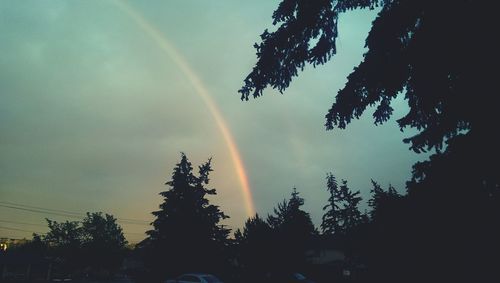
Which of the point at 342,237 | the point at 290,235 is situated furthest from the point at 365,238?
the point at 342,237

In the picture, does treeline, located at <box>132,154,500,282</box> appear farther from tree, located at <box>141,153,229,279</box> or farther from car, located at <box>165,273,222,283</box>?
car, located at <box>165,273,222,283</box>

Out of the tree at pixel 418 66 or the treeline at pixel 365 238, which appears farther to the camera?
the treeline at pixel 365 238

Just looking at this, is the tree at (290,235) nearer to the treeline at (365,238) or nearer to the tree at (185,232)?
the treeline at (365,238)

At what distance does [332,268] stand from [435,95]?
3491 cm

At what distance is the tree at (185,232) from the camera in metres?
32.0

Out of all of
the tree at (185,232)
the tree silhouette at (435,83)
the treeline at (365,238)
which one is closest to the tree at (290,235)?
the treeline at (365,238)

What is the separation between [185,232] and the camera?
32969 mm

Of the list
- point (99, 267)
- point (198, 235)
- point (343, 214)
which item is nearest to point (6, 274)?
point (99, 267)

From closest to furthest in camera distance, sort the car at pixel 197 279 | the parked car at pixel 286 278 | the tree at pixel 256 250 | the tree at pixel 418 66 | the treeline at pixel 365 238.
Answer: the tree at pixel 418 66 → the treeline at pixel 365 238 → the car at pixel 197 279 → the parked car at pixel 286 278 → the tree at pixel 256 250

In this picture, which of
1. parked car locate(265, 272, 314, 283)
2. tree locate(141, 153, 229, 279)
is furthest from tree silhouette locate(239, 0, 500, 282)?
tree locate(141, 153, 229, 279)

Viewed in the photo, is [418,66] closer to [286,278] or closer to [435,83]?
[435,83]

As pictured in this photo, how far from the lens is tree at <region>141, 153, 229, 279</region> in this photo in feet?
105

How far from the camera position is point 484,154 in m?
7.27

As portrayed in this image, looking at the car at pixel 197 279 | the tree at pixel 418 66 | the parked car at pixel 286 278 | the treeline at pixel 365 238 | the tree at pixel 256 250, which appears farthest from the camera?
the tree at pixel 256 250
